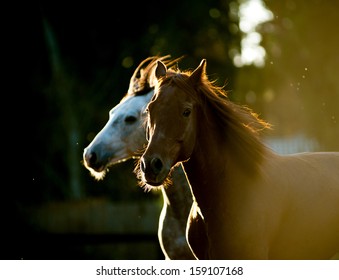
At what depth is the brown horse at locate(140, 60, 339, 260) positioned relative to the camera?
5.32 m

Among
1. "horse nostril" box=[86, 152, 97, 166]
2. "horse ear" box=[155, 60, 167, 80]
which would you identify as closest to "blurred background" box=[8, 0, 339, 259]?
"horse nostril" box=[86, 152, 97, 166]

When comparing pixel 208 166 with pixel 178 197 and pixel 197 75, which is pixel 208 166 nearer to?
pixel 197 75

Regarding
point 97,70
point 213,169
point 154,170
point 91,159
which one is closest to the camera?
point 154,170

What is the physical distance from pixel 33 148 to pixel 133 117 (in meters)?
12.7

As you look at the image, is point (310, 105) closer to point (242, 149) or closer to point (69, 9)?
point (69, 9)

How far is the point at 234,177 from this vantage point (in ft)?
18.2

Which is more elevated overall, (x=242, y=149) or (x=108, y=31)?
(x=108, y=31)

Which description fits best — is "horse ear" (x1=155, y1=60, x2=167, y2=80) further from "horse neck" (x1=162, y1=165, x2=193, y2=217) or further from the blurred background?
the blurred background

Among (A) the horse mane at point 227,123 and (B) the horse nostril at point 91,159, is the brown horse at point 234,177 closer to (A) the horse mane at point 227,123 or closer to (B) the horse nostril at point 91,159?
(A) the horse mane at point 227,123

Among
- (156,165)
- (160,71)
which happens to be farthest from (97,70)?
(156,165)

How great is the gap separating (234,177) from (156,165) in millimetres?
693

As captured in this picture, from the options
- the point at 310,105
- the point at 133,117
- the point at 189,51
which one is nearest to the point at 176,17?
the point at 189,51

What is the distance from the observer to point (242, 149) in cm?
561

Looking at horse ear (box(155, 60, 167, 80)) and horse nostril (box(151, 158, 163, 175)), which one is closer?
horse nostril (box(151, 158, 163, 175))
